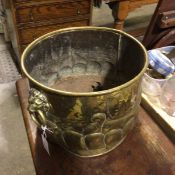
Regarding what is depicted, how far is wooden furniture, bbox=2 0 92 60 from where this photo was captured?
4.48 feet

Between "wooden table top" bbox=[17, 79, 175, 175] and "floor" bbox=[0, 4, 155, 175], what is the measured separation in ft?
2.34

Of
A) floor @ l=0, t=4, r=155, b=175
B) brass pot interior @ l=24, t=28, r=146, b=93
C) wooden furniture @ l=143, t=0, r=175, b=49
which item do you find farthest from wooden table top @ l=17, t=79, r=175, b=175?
floor @ l=0, t=4, r=155, b=175

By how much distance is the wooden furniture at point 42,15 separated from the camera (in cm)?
136

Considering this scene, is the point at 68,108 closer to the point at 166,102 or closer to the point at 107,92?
the point at 107,92

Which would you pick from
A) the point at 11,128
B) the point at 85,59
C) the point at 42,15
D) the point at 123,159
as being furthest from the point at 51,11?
the point at 123,159

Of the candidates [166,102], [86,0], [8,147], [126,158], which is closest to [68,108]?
[126,158]

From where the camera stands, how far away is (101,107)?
0.44 meters

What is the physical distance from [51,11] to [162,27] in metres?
0.74

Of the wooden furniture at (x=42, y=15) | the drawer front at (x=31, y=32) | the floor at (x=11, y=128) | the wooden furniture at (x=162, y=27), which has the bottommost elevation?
the floor at (x=11, y=128)

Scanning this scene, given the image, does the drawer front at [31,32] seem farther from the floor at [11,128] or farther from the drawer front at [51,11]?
the floor at [11,128]

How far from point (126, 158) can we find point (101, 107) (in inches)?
7.2

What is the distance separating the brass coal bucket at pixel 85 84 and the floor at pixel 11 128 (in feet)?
2.48

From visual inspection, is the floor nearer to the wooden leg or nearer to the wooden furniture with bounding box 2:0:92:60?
the wooden furniture with bounding box 2:0:92:60

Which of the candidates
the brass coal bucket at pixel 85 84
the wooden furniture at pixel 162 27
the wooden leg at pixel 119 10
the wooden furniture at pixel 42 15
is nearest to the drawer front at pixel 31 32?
the wooden furniture at pixel 42 15
